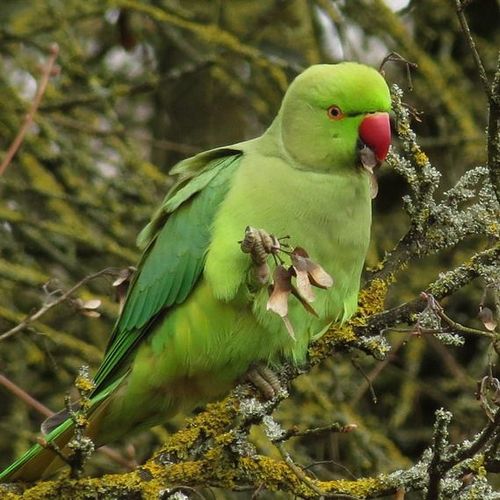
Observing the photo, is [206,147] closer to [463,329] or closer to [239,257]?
→ [239,257]

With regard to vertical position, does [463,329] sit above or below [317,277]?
below

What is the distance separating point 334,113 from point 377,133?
0.65 ft

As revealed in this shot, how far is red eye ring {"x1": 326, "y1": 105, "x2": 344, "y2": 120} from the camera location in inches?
110

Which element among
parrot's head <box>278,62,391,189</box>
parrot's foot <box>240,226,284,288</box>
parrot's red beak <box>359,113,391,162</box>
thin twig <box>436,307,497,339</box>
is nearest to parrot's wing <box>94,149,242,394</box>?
parrot's head <box>278,62,391,189</box>

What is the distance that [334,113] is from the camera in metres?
2.81

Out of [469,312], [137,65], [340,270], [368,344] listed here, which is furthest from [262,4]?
[368,344]

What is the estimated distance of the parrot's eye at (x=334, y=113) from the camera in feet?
9.16

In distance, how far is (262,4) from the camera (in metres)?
5.02

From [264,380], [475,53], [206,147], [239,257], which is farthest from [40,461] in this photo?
[206,147]

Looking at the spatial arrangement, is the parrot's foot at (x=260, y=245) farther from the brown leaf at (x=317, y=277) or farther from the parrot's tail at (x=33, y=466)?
the parrot's tail at (x=33, y=466)

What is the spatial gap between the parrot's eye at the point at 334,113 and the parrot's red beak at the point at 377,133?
9 centimetres

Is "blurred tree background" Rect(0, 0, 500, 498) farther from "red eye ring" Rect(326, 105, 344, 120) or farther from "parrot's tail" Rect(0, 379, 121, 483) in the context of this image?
"red eye ring" Rect(326, 105, 344, 120)

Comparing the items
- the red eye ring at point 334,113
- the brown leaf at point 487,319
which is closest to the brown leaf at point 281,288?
the brown leaf at point 487,319

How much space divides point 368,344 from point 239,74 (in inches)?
99.9
